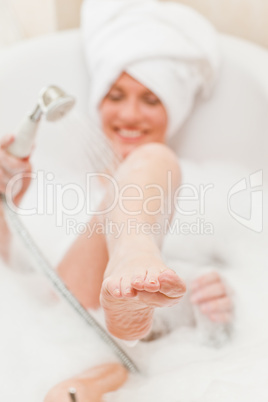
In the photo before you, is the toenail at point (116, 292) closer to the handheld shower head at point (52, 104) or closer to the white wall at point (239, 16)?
the handheld shower head at point (52, 104)

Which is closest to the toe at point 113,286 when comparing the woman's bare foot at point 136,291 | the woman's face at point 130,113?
the woman's bare foot at point 136,291

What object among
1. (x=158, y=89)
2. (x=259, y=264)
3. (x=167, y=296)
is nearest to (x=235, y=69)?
(x=158, y=89)

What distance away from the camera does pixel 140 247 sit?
85cm

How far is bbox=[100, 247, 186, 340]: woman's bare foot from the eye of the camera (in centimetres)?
71

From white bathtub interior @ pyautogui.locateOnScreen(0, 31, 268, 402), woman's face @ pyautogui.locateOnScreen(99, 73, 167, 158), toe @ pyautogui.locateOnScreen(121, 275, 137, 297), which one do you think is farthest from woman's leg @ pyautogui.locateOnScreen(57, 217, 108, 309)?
woman's face @ pyautogui.locateOnScreen(99, 73, 167, 158)

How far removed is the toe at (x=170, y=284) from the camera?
700mm

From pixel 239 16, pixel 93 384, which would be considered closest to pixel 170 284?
pixel 93 384

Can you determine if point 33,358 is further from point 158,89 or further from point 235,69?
point 235,69

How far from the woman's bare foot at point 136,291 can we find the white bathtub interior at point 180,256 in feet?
Answer: 0.32

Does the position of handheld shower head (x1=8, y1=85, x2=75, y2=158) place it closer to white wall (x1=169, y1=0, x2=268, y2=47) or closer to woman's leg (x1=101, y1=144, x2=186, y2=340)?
woman's leg (x1=101, y1=144, x2=186, y2=340)

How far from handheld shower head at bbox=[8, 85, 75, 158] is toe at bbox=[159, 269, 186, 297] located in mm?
450

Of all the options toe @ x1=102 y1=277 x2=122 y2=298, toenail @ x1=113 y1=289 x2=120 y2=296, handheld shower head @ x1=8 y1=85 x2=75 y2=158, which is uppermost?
handheld shower head @ x1=8 y1=85 x2=75 y2=158

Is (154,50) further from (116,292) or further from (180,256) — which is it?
(116,292)

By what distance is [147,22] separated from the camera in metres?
1.41
